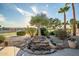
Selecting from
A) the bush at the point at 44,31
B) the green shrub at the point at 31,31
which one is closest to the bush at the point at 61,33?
the bush at the point at 44,31

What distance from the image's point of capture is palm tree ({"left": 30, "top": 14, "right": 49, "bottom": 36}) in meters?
1.74

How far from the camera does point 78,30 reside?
1722 mm

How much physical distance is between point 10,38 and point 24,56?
0.30m

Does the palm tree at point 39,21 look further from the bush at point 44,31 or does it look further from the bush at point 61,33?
the bush at point 61,33

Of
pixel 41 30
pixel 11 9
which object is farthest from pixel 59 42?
pixel 11 9

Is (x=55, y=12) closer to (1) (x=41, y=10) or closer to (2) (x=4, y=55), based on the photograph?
(1) (x=41, y=10)

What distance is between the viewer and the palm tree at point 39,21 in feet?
5.71

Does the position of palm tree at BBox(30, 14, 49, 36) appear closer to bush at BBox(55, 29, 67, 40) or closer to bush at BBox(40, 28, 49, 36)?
bush at BBox(40, 28, 49, 36)

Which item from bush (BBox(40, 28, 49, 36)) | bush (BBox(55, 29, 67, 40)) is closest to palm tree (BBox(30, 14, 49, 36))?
bush (BBox(40, 28, 49, 36))

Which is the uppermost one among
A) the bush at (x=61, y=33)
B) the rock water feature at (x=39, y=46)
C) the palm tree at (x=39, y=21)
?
the palm tree at (x=39, y=21)

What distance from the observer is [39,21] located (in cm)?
175

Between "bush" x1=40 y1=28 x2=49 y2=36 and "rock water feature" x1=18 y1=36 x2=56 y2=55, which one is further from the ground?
"bush" x1=40 y1=28 x2=49 y2=36

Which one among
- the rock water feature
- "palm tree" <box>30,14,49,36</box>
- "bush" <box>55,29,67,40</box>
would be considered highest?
"palm tree" <box>30,14,49,36</box>

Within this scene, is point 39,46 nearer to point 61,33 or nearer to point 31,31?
point 31,31
